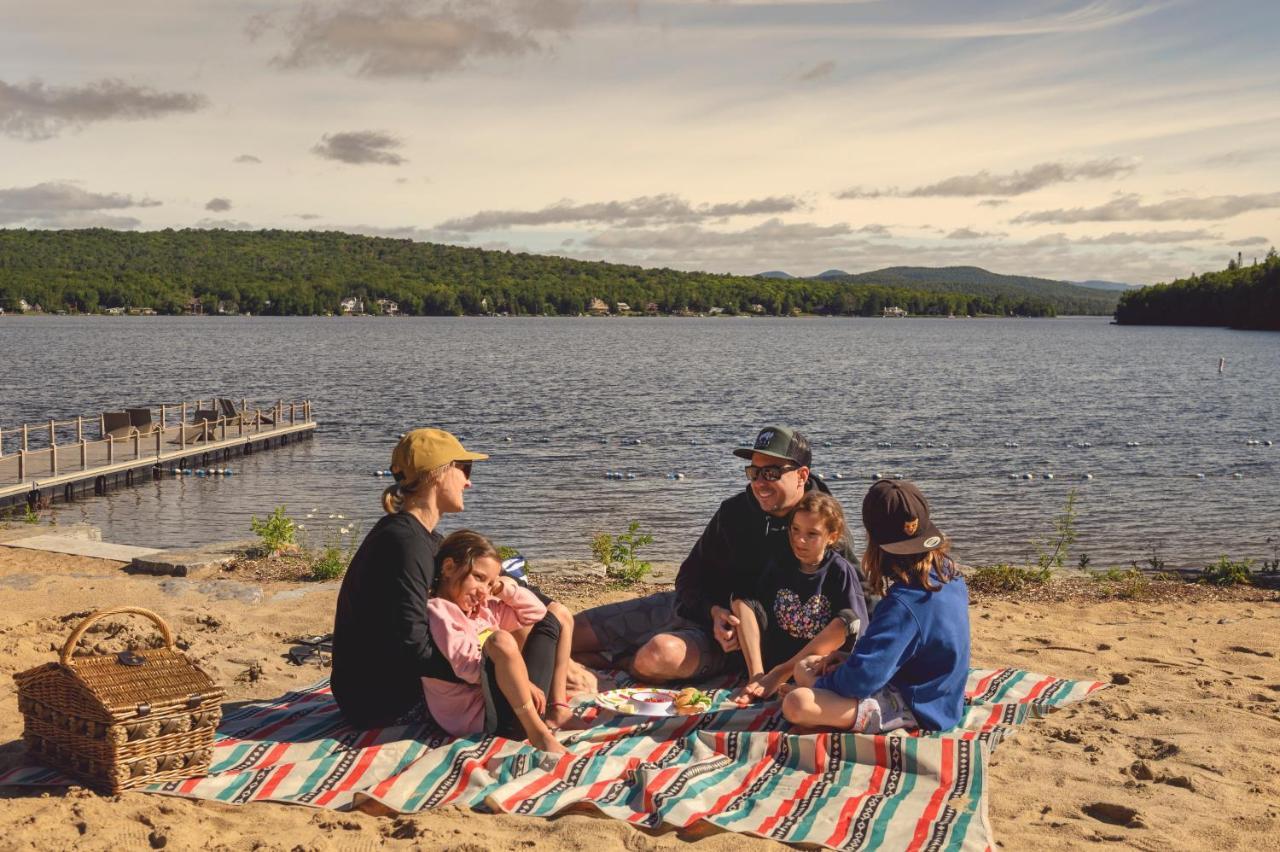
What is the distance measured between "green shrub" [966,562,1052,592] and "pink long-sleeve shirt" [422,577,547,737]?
5788mm

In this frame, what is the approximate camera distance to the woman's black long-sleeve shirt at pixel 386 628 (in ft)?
16.6

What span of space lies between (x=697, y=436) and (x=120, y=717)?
2805cm

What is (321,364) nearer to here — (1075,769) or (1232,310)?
(1075,769)

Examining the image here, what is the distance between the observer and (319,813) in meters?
4.68

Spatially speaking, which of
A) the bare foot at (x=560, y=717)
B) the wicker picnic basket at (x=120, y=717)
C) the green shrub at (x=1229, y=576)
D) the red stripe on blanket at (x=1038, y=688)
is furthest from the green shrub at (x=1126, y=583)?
the wicker picnic basket at (x=120, y=717)

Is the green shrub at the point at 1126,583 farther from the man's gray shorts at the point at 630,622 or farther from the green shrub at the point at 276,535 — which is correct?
the green shrub at the point at 276,535

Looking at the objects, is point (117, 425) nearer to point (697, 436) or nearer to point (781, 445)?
point (697, 436)

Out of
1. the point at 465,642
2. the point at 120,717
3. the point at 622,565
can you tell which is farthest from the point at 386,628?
the point at 622,565

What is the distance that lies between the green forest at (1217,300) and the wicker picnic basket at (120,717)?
6152 inches

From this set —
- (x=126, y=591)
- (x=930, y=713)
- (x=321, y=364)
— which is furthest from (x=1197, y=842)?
(x=321, y=364)

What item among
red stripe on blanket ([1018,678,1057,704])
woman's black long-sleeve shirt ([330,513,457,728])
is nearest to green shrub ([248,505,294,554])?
woman's black long-sleeve shirt ([330,513,457,728])

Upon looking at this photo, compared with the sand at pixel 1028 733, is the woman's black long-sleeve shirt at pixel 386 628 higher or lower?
higher

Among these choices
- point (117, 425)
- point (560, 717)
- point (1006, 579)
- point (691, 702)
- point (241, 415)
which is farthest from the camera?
point (241, 415)

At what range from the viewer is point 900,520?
196 inches
